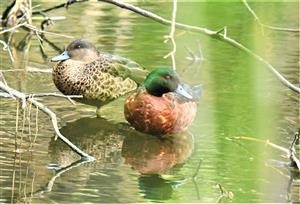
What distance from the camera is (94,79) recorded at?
19.7 feet

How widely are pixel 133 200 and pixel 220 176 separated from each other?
80cm

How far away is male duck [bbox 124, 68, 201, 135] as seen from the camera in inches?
214

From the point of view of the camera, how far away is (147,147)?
17.2 feet

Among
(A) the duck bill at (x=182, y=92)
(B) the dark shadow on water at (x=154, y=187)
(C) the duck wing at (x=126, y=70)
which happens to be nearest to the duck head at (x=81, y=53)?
(C) the duck wing at (x=126, y=70)

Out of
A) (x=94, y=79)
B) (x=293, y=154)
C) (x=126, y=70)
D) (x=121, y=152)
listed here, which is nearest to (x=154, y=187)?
(x=293, y=154)

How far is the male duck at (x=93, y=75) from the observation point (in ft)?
19.6

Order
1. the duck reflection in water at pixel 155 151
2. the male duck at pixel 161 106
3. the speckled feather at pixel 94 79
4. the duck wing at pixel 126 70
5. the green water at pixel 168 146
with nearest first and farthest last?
the green water at pixel 168 146 < the duck reflection in water at pixel 155 151 < the male duck at pixel 161 106 < the speckled feather at pixel 94 79 < the duck wing at pixel 126 70

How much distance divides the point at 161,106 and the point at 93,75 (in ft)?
2.46

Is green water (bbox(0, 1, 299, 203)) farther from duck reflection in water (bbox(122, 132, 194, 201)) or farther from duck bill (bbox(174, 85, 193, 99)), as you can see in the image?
duck bill (bbox(174, 85, 193, 99))

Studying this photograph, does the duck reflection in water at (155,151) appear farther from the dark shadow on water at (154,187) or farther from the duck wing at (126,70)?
the duck wing at (126,70)

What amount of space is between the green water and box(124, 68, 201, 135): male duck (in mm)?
90

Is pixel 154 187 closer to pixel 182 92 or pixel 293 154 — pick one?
pixel 293 154

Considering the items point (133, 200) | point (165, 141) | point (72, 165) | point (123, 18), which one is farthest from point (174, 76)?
point (123, 18)

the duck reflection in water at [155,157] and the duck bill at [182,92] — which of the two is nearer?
the duck reflection in water at [155,157]
